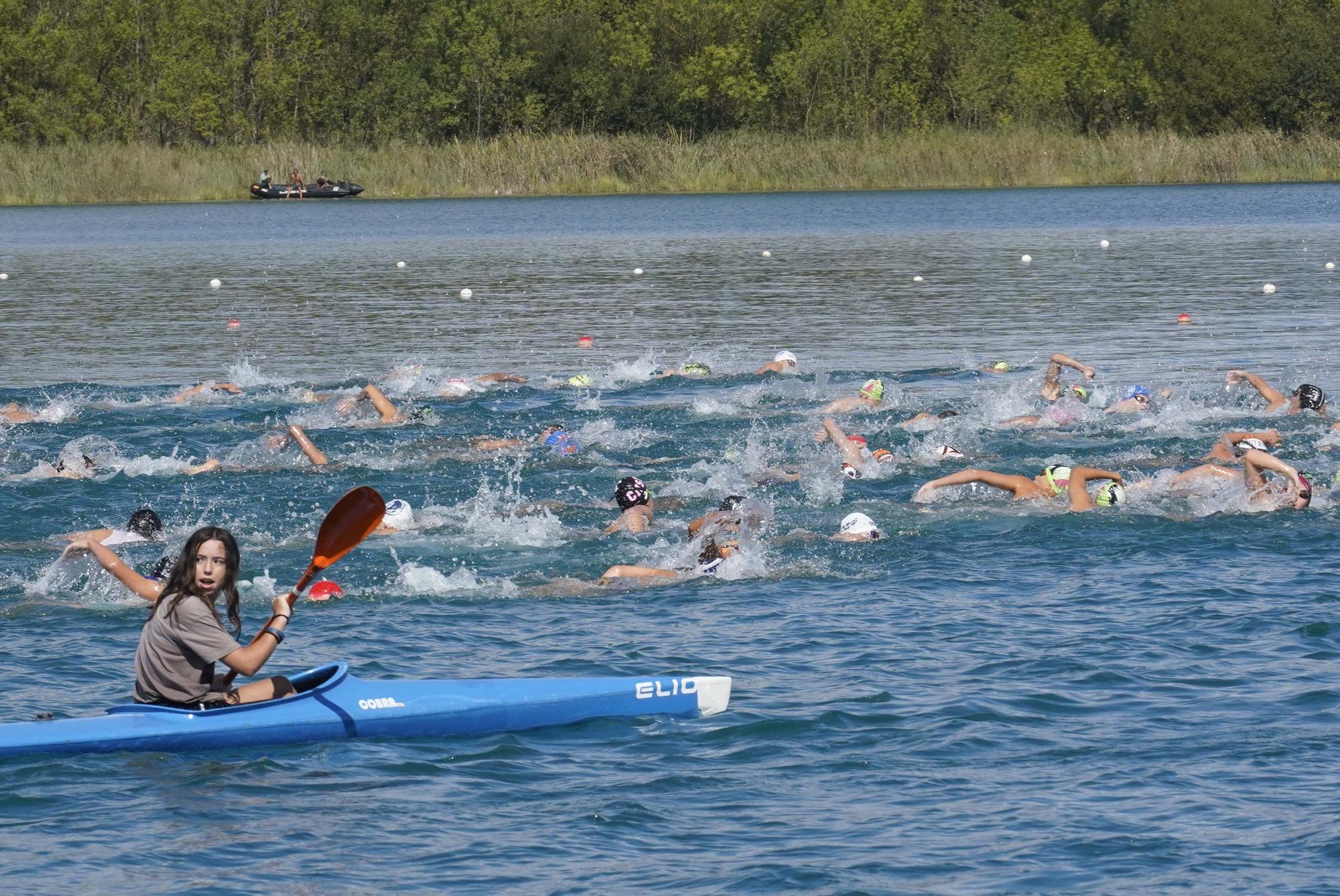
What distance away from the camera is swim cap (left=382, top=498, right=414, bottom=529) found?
51.2 feet

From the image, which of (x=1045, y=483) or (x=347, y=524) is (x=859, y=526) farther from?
(x=347, y=524)

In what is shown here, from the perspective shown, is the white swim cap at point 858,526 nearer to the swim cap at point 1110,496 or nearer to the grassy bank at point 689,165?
the swim cap at point 1110,496

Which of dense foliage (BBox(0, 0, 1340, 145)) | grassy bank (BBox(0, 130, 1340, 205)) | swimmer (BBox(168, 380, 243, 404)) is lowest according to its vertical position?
swimmer (BBox(168, 380, 243, 404))

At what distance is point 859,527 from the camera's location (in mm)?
14977

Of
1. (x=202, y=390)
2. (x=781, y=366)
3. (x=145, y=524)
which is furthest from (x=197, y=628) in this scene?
(x=781, y=366)

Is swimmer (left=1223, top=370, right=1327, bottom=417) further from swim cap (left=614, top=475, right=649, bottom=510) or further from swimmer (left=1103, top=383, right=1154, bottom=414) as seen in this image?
swim cap (left=614, top=475, right=649, bottom=510)

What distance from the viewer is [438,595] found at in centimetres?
1381

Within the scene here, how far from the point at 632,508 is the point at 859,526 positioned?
2.00 m

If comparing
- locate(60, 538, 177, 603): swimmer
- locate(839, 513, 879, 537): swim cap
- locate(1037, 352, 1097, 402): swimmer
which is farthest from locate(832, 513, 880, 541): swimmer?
locate(1037, 352, 1097, 402): swimmer

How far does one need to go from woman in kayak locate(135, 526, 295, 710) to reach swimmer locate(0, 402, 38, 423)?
1211 centimetres

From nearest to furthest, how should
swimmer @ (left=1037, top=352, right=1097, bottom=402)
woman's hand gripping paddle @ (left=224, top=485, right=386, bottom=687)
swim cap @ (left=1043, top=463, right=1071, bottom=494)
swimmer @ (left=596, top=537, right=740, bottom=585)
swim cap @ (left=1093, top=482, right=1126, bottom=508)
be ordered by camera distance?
1. woman's hand gripping paddle @ (left=224, top=485, right=386, bottom=687)
2. swimmer @ (left=596, top=537, right=740, bottom=585)
3. swim cap @ (left=1093, top=482, right=1126, bottom=508)
4. swim cap @ (left=1043, top=463, right=1071, bottom=494)
5. swimmer @ (left=1037, top=352, right=1097, bottom=402)

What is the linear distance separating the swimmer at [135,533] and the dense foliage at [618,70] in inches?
2755

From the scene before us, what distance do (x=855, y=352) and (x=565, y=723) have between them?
56.1ft

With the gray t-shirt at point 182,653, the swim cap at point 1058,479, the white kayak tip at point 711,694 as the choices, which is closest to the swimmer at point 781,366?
the swim cap at point 1058,479
